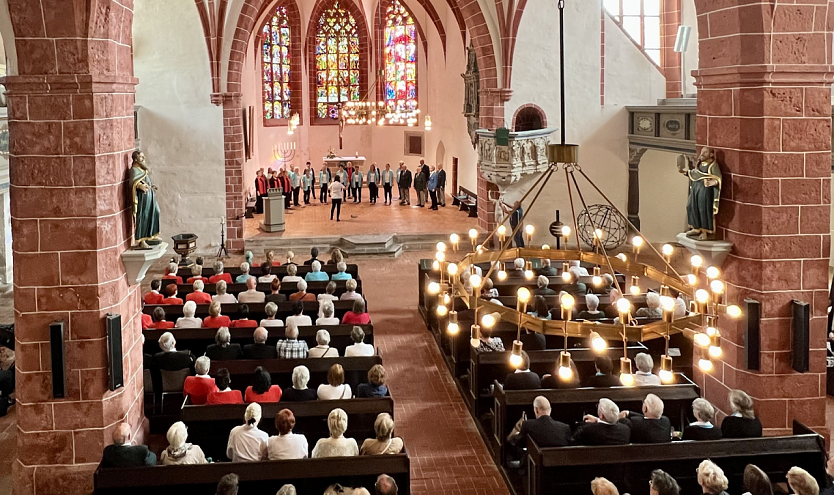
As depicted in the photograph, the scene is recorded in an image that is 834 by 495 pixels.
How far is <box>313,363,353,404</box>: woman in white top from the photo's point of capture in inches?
343


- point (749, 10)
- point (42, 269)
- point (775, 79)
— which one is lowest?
point (42, 269)

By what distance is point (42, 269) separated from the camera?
805 centimetres

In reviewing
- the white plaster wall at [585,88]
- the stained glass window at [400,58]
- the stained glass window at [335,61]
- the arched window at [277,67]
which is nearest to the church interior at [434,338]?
the white plaster wall at [585,88]

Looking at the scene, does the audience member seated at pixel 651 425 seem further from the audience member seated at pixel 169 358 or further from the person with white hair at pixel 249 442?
the audience member seated at pixel 169 358

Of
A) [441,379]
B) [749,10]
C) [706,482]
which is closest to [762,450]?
[706,482]

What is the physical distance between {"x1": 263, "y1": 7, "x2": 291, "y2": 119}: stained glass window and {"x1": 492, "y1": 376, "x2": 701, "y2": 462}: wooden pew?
954 inches

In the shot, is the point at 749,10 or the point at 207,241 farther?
the point at 207,241

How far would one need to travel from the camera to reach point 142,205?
8.56 meters

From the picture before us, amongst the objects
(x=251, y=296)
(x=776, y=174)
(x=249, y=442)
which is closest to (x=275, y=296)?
(x=251, y=296)

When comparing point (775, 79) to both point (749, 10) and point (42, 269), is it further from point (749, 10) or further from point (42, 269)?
point (42, 269)

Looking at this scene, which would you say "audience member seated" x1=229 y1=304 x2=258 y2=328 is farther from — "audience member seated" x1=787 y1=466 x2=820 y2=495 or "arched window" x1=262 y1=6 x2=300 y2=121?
"arched window" x1=262 y1=6 x2=300 y2=121

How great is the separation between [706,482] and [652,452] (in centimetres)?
107

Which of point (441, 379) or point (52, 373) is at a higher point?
point (52, 373)

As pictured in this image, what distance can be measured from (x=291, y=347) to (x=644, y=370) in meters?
4.18
